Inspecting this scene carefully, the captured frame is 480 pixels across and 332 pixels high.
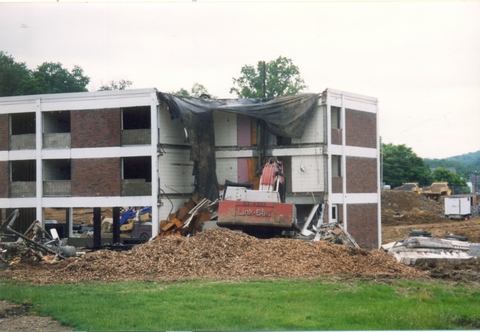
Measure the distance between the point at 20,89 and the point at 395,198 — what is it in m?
35.2

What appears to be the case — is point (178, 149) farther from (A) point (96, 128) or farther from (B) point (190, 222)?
(B) point (190, 222)

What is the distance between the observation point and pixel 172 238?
2278cm

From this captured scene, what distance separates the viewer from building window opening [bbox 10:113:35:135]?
34594mm

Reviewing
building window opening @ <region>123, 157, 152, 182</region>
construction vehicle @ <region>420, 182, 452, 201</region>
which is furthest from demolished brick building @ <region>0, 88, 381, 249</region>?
construction vehicle @ <region>420, 182, 452, 201</region>

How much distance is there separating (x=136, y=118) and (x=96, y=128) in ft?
14.3

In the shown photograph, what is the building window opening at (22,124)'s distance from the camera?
34594 millimetres

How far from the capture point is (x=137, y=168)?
36969mm

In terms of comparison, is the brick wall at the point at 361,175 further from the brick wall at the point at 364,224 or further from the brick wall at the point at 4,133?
the brick wall at the point at 4,133

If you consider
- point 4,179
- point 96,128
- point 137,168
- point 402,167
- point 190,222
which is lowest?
point 190,222

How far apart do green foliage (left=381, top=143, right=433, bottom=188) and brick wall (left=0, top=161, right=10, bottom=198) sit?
5339 centimetres

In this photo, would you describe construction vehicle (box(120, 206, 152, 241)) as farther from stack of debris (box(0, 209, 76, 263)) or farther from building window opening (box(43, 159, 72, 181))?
stack of debris (box(0, 209, 76, 263))

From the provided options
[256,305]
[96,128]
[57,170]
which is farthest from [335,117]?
[256,305]

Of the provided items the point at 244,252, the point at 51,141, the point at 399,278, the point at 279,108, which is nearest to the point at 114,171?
the point at 51,141

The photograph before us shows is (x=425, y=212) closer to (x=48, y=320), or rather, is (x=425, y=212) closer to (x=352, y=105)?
(x=352, y=105)
